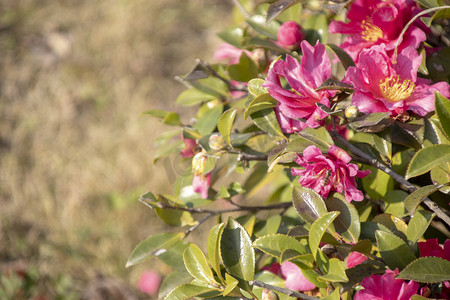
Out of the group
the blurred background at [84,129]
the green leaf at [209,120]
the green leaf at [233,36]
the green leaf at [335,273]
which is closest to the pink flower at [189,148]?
the green leaf at [209,120]

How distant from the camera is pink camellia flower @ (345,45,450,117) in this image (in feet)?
2.19

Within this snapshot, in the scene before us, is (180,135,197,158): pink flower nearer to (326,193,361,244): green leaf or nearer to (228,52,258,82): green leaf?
(228,52,258,82): green leaf

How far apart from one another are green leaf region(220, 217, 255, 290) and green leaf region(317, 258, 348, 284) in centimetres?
11

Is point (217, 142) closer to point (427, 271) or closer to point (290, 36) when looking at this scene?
point (290, 36)

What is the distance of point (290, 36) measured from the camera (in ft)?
2.68

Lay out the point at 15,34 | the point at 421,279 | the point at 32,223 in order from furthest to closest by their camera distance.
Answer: the point at 15,34 → the point at 32,223 → the point at 421,279

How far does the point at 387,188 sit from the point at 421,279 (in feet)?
0.64

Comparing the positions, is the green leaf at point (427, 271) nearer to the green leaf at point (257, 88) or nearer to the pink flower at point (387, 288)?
the pink flower at point (387, 288)

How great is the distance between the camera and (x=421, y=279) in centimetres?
58

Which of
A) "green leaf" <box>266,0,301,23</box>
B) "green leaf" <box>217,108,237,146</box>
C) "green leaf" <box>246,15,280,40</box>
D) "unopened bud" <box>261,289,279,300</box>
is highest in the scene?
"green leaf" <box>266,0,301,23</box>

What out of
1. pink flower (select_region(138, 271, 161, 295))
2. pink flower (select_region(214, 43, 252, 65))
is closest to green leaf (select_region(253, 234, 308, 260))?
pink flower (select_region(214, 43, 252, 65))

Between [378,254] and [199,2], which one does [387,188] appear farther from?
[199,2]

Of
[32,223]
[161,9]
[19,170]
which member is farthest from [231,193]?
[161,9]

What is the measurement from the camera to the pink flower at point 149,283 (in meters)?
2.06
